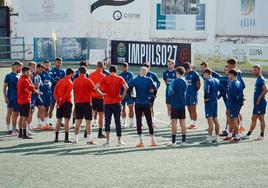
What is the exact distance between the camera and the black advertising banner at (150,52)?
40125 millimetres

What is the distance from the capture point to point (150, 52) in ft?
135

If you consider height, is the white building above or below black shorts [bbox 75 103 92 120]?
above

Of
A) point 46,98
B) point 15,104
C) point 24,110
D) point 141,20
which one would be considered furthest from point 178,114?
point 141,20

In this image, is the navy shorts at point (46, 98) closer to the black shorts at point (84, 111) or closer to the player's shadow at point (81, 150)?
the black shorts at point (84, 111)

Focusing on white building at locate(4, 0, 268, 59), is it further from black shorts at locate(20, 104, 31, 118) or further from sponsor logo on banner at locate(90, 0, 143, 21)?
black shorts at locate(20, 104, 31, 118)

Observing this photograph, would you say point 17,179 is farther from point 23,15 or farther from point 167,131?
point 23,15

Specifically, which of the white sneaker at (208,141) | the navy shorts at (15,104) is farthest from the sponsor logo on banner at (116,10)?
the white sneaker at (208,141)

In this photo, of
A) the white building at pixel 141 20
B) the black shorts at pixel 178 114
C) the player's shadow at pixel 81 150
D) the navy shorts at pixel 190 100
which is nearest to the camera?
the player's shadow at pixel 81 150

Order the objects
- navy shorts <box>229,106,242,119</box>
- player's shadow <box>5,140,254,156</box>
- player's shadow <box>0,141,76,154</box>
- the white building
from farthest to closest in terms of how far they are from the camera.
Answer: the white building < navy shorts <box>229,106,242,119</box> < player's shadow <box>0,141,76,154</box> < player's shadow <box>5,140,254,156</box>

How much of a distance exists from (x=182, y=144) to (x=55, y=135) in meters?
3.35

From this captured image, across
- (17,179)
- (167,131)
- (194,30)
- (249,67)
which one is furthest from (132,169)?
(194,30)

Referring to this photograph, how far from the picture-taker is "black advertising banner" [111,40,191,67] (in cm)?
4012

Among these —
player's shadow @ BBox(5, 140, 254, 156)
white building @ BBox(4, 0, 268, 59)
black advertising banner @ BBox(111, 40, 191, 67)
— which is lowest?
player's shadow @ BBox(5, 140, 254, 156)

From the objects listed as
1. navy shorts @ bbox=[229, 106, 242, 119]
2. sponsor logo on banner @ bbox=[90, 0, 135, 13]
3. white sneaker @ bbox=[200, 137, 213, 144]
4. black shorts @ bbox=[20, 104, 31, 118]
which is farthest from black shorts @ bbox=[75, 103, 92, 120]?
sponsor logo on banner @ bbox=[90, 0, 135, 13]
